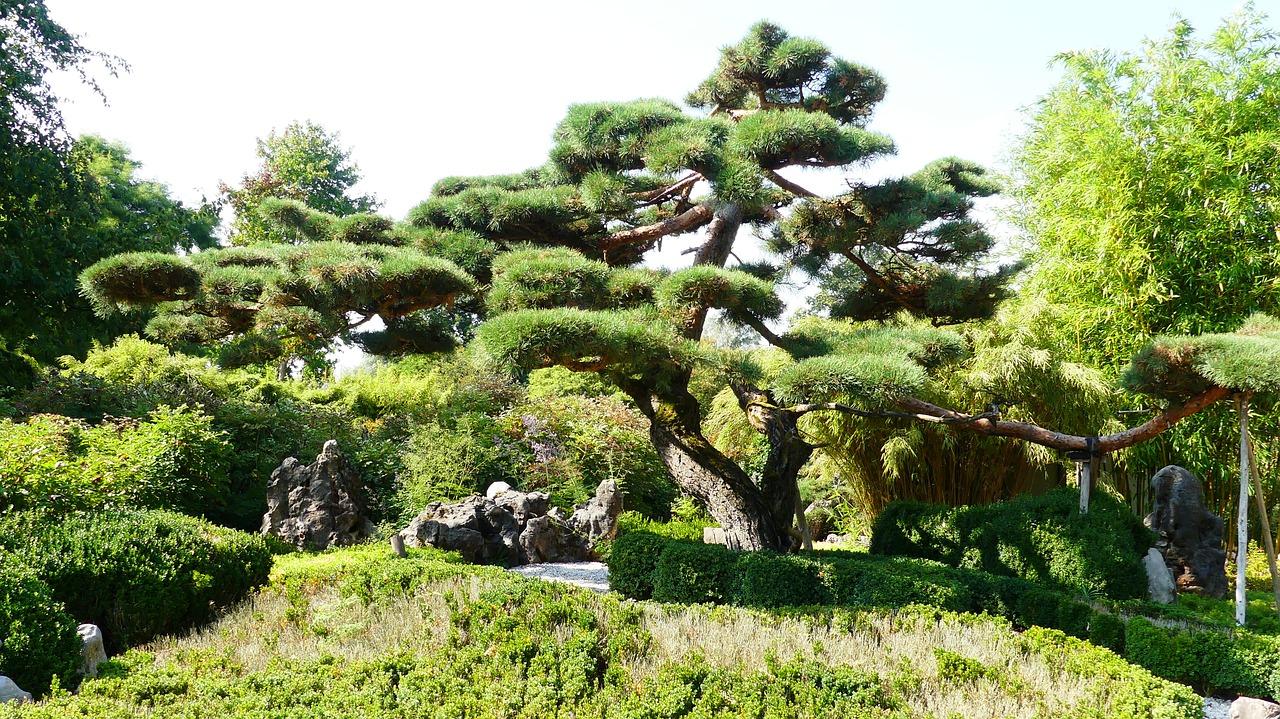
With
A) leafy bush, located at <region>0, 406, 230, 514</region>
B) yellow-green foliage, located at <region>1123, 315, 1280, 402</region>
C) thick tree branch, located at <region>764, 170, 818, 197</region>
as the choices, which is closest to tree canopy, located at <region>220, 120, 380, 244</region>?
leafy bush, located at <region>0, 406, 230, 514</region>

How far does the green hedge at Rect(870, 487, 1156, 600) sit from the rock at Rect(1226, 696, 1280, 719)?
4.88ft

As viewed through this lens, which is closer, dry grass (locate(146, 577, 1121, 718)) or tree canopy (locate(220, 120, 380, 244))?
dry grass (locate(146, 577, 1121, 718))

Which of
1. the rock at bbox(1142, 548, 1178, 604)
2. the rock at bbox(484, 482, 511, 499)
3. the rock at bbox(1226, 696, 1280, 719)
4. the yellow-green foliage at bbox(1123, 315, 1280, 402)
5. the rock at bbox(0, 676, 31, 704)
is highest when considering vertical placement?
the yellow-green foliage at bbox(1123, 315, 1280, 402)

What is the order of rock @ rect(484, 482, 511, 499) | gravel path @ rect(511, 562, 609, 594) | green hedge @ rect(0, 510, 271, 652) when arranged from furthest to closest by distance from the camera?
rock @ rect(484, 482, 511, 499)
gravel path @ rect(511, 562, 609, 594)
green hedge @ rect(0, 510, 271, 652)

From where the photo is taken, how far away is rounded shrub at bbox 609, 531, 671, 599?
568 centimetres

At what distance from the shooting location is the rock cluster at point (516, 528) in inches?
269

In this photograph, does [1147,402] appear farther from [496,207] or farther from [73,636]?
[73,636]

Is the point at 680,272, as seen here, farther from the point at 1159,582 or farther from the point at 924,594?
the point at 1159,582

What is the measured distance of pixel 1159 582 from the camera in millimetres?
5738

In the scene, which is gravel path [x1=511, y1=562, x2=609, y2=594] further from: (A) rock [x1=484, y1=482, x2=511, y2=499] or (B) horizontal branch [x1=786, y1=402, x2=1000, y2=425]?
(B) horizontal branch [x1=786, y1=402, x2=1000, y2=425]

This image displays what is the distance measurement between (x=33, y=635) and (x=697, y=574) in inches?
139

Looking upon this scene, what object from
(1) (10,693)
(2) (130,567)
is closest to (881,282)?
(2) (130,567)

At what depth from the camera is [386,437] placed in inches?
382

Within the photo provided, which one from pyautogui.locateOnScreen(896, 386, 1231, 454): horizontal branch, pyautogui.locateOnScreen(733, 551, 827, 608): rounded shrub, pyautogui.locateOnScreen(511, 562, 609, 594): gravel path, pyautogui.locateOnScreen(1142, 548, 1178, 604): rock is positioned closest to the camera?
pyautogui.locateOnScreen(733, 551, 827, 608): rounded shrub
